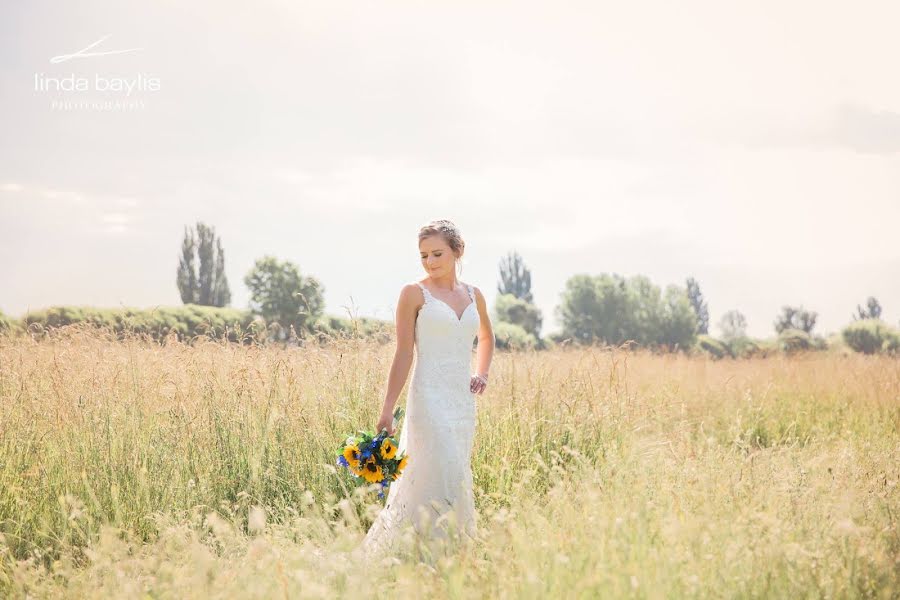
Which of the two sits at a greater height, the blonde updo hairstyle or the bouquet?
the blonde updo hairstyle

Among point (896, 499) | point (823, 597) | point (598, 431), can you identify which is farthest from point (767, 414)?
point (823, 597)

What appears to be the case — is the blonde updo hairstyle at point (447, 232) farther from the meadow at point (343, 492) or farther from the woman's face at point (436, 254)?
the meadow at point (343, 492)

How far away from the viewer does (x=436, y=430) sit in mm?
4703

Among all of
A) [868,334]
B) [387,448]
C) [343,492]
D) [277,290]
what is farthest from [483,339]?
[868,334]

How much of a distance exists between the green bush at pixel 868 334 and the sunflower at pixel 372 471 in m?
34.5

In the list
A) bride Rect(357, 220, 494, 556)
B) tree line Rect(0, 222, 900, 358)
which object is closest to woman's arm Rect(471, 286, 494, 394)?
bride Rect(357, 220, 494, 556)

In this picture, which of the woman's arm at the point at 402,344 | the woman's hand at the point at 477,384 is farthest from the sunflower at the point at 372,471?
the woman's hand at the point at 477,384

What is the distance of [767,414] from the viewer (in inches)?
392

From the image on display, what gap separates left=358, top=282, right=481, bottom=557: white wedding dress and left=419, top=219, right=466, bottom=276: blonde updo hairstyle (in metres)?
0.33

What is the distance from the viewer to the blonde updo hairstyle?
4789 millimetres

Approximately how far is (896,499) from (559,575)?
281 centimetres

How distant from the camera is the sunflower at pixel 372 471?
4.57 m

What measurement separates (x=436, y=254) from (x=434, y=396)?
863 millimetres

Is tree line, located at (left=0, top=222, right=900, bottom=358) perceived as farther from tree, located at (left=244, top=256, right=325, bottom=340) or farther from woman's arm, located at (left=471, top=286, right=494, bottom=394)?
woman's arm, located at (left=471, top=286, right=494, bottom=394)
